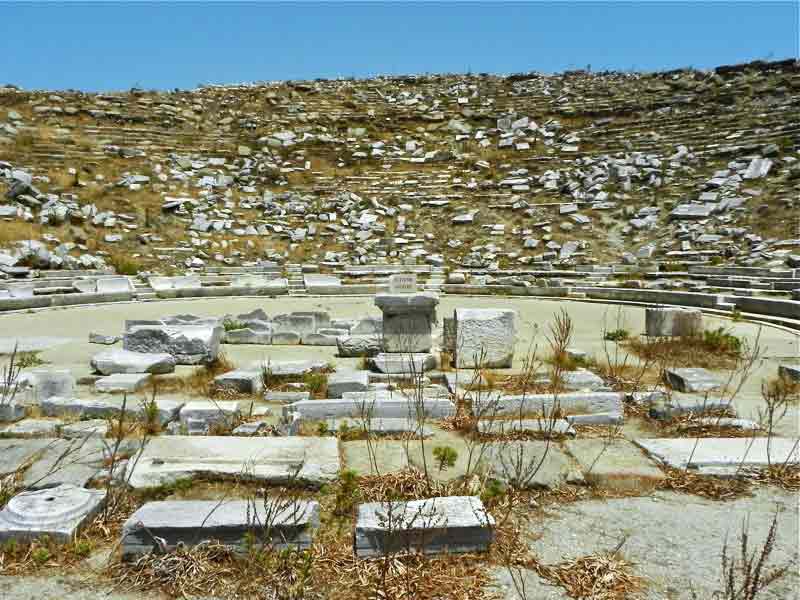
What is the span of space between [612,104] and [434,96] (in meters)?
9.75

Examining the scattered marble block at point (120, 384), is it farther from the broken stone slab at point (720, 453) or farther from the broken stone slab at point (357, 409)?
the broken stone slab at point (720, 453)

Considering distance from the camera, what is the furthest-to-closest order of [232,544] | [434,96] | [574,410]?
[434,96], [574,410], [232,544]

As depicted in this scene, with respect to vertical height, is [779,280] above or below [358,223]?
below

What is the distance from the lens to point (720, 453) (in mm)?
4383

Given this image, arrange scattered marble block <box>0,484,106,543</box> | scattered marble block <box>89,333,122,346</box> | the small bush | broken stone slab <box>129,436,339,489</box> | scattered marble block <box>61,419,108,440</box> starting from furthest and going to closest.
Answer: the small bush, scattered marble block <box>89,333,122,346</box>, scattered marble block <box>61,419,108,440</box>, broken stone slab <box>129,436,339,489</box>, scattered marble block <box>0,484,106,543</box>

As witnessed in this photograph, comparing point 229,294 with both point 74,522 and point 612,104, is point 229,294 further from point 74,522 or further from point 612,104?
point 612,104

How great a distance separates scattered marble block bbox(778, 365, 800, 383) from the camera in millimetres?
6770

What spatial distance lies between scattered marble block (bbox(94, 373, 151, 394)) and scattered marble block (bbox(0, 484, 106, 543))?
9.85 ft

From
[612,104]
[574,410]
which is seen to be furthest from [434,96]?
[574,410]

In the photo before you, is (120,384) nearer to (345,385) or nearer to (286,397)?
(286,397)

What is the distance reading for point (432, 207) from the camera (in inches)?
1022

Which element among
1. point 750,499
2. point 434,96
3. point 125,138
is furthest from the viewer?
point 434,96

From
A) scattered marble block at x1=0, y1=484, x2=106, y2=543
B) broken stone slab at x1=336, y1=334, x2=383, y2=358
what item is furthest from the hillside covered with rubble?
scattered marble block at x1=0, y1=484, x2=106, y2=543

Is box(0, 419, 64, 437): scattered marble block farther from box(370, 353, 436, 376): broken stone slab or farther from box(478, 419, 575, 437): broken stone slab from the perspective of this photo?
box(478, 419, 575, 437): broken stone slab
